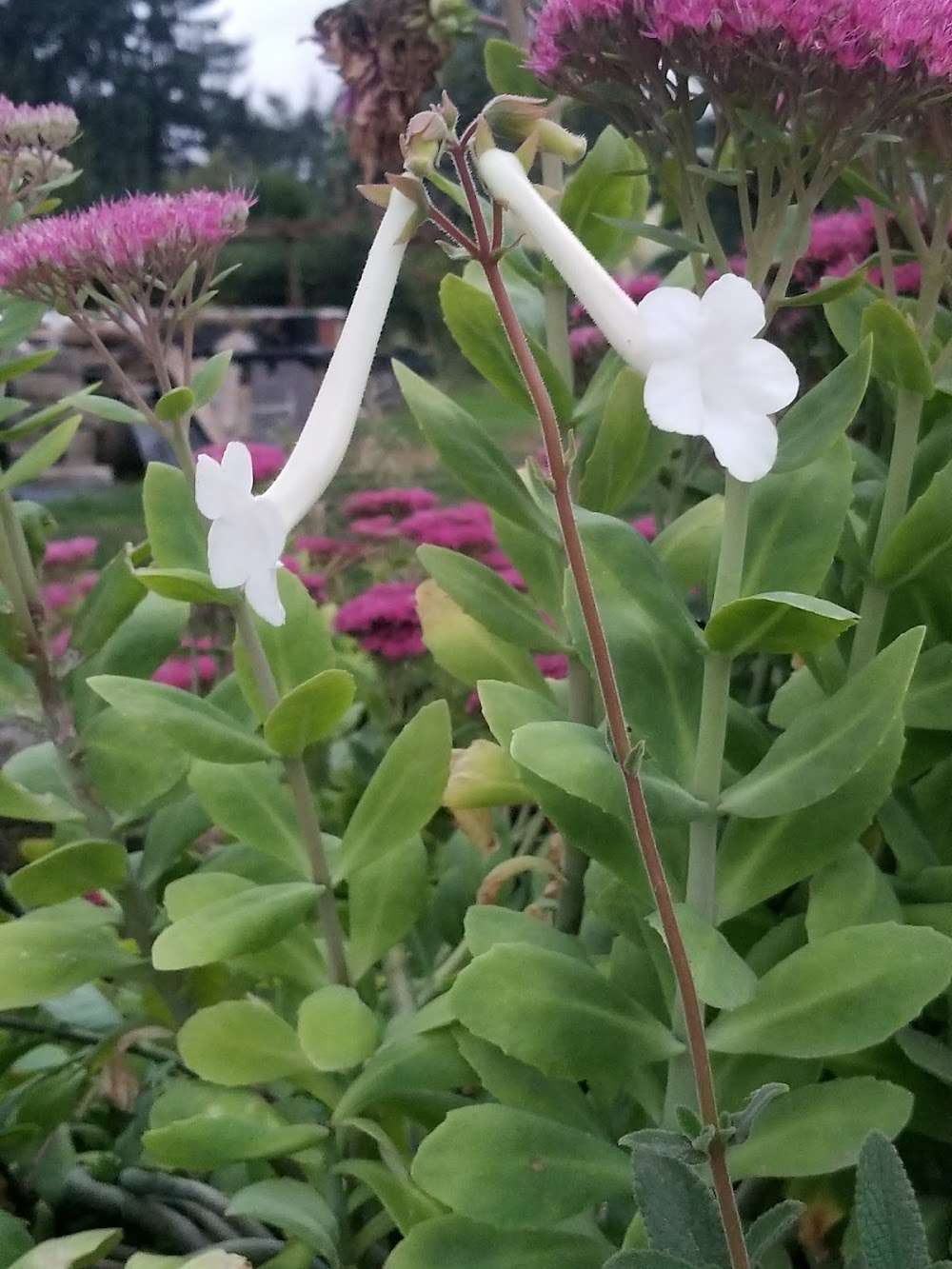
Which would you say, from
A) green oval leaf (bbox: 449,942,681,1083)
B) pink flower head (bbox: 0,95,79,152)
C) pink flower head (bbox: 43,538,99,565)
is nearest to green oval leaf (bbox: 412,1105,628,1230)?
green oval leaf (bbox: 449,942,681,1083)

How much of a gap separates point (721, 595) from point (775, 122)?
14cm

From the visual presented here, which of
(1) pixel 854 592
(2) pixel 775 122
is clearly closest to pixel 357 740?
(1) pixel 854 592

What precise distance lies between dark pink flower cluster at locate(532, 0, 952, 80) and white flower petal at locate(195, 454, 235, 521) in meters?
0.19

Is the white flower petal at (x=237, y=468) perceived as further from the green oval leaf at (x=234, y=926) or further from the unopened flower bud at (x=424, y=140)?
the green oval leaf at (x=234, y=926)

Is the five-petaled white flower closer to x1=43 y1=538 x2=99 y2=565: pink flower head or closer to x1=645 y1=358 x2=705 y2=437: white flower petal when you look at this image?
x1=645 y1=358 x2=705 y2=437: white flower petal

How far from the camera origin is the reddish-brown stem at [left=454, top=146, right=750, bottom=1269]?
26 centimetres

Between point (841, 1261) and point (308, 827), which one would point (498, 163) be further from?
point (841, 1261)

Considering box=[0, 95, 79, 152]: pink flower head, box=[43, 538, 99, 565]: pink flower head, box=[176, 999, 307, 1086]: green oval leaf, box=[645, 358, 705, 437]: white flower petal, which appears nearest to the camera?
box=[645, 358, 705, 437]: white flower petal

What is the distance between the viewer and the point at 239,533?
0.25m

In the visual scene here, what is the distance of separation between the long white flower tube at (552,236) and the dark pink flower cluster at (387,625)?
0.54 m

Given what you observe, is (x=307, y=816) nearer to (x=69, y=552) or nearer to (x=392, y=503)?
(x=392, y=503)

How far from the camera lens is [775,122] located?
1.19 ft

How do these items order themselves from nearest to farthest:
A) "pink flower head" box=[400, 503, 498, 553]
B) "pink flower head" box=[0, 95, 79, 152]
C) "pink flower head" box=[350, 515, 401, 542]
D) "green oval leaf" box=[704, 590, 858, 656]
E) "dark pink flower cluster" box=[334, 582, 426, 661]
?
"green oval leaf" box=[704, 590, 858, 656], "pink flower head" box=[0, 95, 79, 152], "dark pink flower cluster" box=[334, 582, 426, 661], "pink flower head" box=[400, 503, 498, 553], "pink flower head" box=[350, 515, 401, 542]

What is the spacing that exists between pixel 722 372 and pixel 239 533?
0.10 meters
